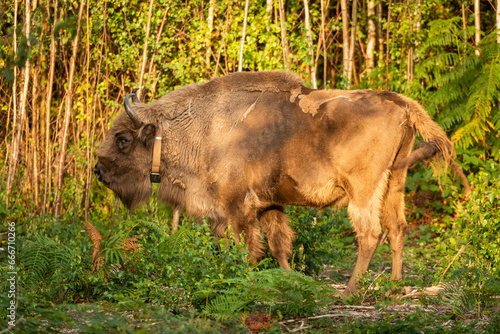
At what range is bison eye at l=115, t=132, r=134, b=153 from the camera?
641cm

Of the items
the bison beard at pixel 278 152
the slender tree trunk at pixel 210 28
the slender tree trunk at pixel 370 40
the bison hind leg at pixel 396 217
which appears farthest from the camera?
the slender tree trunk at pixel 370 40

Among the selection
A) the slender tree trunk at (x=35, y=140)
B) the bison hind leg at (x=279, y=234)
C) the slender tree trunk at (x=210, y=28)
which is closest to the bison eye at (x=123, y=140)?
the bison hind leg at (x=279, y=234)

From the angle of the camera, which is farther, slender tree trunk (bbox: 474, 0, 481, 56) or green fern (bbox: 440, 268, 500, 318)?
slender tree trunk (bbox: 474, 0, 481, 56)

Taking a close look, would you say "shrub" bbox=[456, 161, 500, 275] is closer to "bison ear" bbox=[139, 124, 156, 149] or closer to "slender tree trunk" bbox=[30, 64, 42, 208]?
"bison ear" bbox=[139, 124, 156, 149]

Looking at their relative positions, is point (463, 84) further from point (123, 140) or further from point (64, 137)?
point (64, 137)

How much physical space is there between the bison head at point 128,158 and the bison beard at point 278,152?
0.04ft

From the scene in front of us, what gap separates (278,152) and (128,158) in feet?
6.01

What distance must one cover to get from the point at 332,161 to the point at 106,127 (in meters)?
5.61

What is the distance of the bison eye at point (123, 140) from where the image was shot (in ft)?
21.0

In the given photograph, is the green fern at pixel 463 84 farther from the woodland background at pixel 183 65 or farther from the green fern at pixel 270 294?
the green fern at pixel 270 294

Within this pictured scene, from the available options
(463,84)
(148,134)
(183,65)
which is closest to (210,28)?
(183,65)

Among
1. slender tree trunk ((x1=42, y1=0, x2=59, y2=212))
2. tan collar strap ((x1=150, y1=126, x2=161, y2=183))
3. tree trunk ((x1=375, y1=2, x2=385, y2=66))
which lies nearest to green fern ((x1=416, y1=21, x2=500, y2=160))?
tree trunk ((x1=375, y1=2, x2=385, y2=66))

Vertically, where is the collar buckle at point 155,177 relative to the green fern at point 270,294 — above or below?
above

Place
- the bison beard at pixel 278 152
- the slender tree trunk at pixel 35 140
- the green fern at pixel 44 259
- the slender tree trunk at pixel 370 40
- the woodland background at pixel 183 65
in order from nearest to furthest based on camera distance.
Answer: the green fern at pixel 44 259 → the bison beard at pixel 278 152 → the woodland background at pixel 183 65 → the slender tree trunk at pixel 35 140 → the slender tree trunk at pixel 370 40
